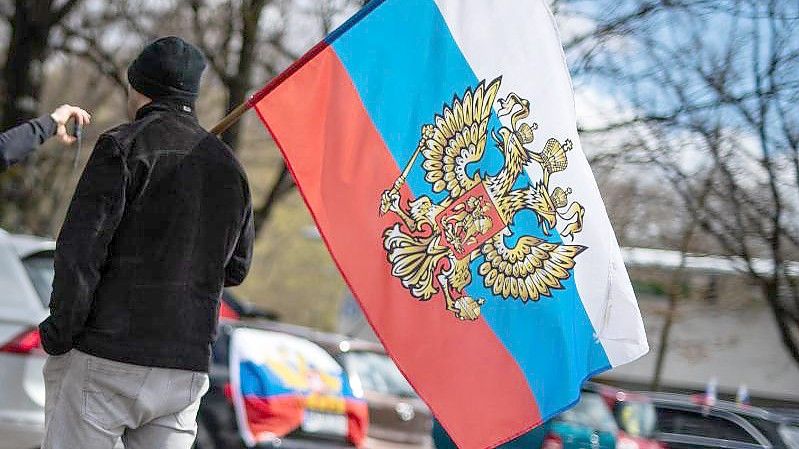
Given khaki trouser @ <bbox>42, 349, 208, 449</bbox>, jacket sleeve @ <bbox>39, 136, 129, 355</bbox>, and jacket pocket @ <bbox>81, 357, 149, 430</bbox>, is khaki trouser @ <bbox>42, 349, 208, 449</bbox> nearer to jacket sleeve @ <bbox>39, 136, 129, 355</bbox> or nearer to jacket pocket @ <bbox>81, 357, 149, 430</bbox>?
jacket pocket @ <bbox>81, 357, 149, 430</bbox>

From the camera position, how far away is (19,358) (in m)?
7.30

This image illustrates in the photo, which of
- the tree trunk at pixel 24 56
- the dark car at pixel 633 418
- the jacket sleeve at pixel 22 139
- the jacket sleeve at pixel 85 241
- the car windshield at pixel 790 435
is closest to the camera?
the jacket sleeve at pixel 85 241

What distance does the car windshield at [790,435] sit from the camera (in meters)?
7.16

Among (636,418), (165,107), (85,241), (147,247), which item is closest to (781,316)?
(636,418)

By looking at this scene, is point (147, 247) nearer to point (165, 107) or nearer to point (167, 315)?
point (167, 315)

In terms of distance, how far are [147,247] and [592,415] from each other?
739 cm

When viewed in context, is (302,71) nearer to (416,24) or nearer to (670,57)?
(416,24)

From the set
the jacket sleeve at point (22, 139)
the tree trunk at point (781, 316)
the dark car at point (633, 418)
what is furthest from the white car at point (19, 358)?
the dark car at point (633, 418)

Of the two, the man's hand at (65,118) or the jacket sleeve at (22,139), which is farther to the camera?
the man's hand at (65,118)

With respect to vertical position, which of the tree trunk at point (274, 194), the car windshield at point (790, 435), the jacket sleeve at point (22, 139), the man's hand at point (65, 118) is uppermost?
the tree trunk at point (274, 194)

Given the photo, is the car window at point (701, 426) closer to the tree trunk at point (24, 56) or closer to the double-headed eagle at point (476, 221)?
the double-headed eagle at point (476, 221)

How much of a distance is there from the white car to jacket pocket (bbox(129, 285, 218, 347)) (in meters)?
3.42

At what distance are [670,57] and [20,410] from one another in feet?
13.6

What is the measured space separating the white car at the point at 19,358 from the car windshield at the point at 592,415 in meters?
4.59
